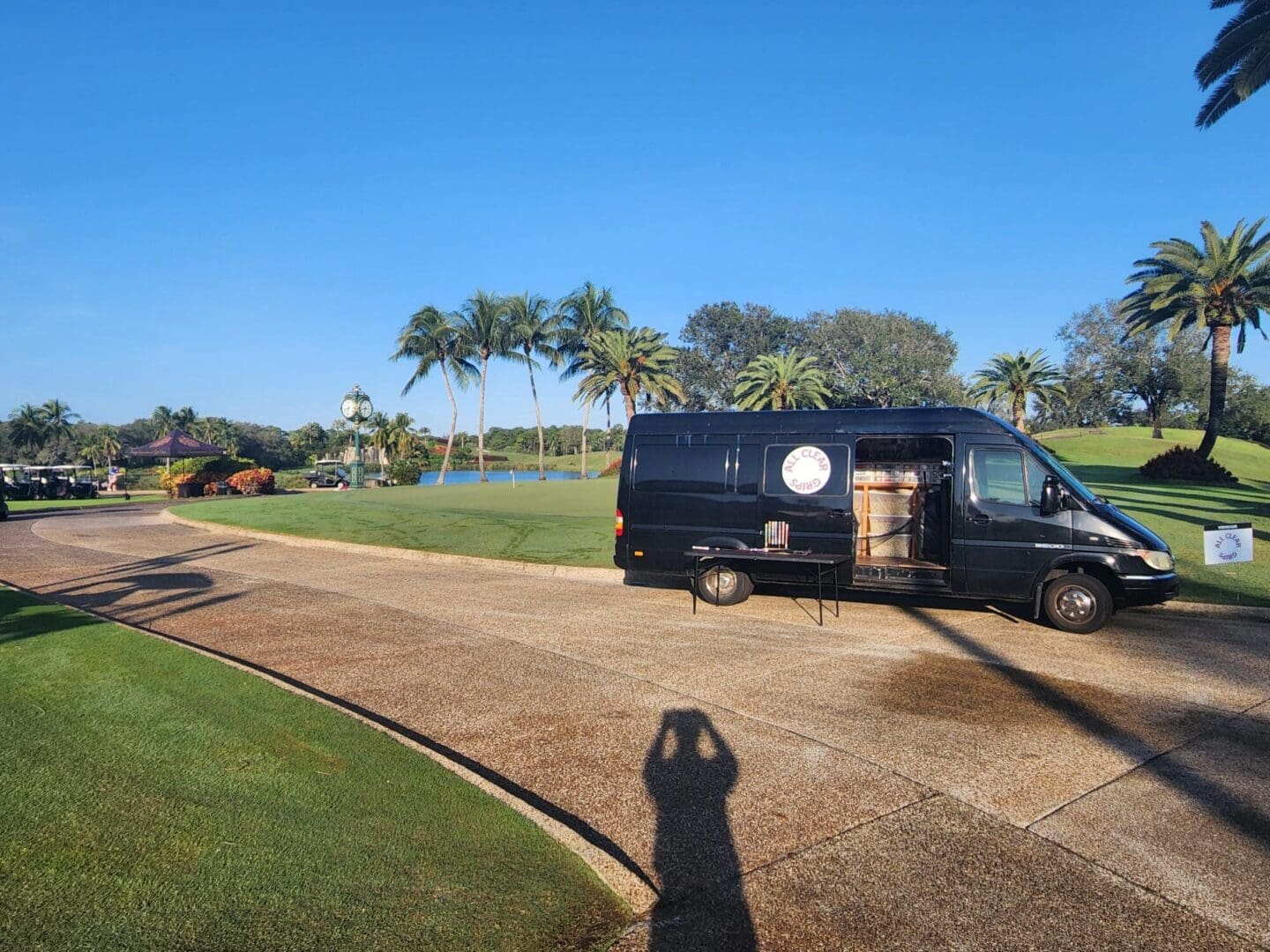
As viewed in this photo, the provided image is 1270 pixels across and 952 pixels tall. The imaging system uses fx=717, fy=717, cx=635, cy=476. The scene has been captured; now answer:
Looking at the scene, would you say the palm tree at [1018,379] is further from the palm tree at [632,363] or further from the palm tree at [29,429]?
the palm tree at [29,429]

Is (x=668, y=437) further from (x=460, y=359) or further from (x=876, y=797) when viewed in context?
(x=460, y=359)

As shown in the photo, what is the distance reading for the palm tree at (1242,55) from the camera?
58.3ft

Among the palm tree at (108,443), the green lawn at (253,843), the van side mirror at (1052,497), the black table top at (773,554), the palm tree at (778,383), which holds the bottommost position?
the green lawn at (253,843)

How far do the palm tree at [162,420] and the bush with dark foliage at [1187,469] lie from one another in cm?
11508

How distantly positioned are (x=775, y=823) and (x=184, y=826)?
3.01 m

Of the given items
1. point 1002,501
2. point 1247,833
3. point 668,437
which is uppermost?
point 668,437

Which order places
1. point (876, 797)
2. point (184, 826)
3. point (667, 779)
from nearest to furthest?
point (184, 826)
point (876, 797)
point (667, 779)

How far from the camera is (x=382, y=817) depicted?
373cm

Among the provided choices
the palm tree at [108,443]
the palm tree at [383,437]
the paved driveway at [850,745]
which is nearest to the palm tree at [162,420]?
the palm tree at [108,443]

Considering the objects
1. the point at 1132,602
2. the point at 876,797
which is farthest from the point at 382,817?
the point at 1132,602

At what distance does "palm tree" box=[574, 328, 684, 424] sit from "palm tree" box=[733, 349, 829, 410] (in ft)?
16.6

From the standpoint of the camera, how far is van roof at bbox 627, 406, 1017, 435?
9469 mm

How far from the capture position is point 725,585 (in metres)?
10.5

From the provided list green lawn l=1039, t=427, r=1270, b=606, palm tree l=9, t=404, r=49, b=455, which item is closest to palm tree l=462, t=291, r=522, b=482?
green lawn l=1039, t=427, r=1270, b=606
